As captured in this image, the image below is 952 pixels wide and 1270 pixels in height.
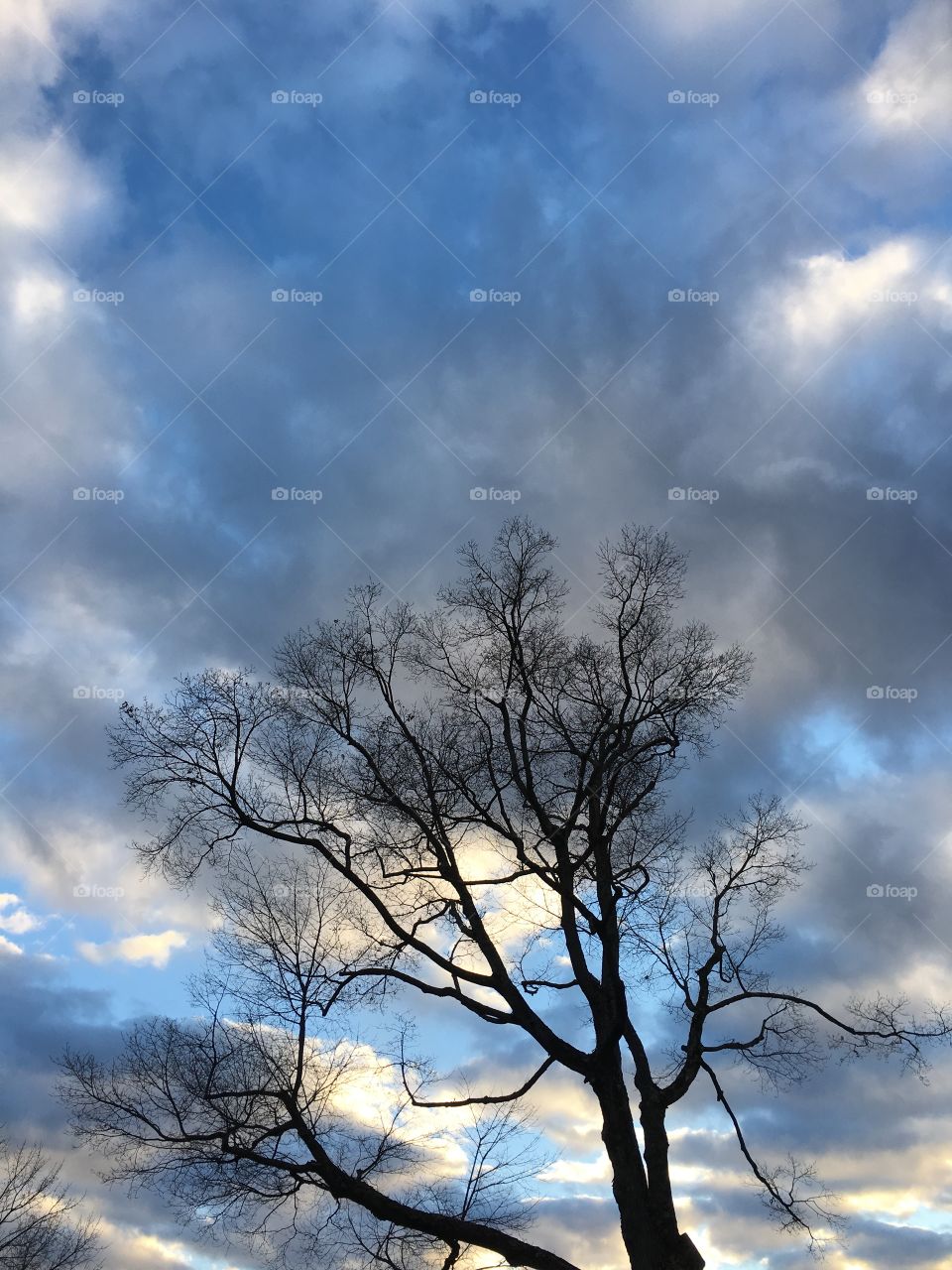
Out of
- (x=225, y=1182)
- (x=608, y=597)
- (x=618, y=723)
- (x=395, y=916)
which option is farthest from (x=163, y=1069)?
(x=608, y=597)

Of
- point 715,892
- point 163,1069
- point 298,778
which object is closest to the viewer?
point 163,1069

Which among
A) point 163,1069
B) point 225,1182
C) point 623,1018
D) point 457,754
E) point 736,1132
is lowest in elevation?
point 225,1182

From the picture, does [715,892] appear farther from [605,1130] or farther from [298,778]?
[298,778]

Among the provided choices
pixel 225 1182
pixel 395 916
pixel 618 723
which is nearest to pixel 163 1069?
pixel 225 1182

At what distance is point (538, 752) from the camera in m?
15.7

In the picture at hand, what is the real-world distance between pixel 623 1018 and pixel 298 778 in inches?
225

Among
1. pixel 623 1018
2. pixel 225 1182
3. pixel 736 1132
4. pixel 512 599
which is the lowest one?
pixel 225 1182

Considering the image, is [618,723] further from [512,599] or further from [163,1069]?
[163,1069]

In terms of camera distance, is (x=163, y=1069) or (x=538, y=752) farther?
(x=538, y=752)

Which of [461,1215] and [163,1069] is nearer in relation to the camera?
[163,1069]

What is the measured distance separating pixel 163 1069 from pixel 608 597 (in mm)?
9269

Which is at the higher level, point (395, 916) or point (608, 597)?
point (608, 597)

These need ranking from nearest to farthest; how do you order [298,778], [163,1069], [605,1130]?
[163,1069] → [605,1130] → [298,778]

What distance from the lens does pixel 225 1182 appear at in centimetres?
1269
